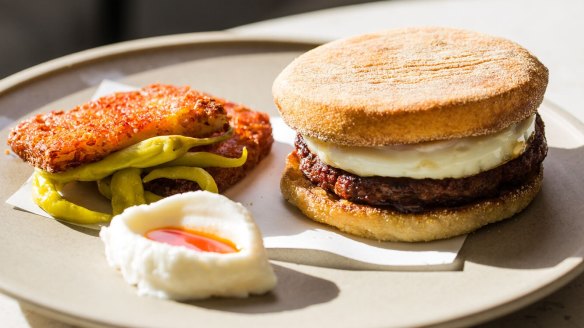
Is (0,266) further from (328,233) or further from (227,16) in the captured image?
(227,16)

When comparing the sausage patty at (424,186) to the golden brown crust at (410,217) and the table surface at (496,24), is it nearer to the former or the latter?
the golden brown crust at (410,217)

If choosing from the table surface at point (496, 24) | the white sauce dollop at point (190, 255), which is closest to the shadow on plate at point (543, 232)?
the white sauce dollop at point (190, 255)


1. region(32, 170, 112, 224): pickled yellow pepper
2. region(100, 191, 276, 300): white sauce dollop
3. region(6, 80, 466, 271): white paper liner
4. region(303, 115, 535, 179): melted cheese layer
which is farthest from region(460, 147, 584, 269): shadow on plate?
region(32, 170, 112, 224): pickled yellow pepper

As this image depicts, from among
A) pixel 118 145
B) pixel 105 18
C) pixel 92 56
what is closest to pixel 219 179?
pixel 118 145

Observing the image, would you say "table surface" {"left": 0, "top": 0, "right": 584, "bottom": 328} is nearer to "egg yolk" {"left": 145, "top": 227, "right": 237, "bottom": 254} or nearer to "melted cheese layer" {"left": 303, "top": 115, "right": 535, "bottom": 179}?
"melted cheese layer" {"left": 303, "top": 115, "right": 535, "bottom": 179}

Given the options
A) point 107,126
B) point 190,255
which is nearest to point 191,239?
point 190,255

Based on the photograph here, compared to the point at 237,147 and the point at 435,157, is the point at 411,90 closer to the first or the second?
the point at 435,157
